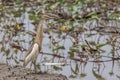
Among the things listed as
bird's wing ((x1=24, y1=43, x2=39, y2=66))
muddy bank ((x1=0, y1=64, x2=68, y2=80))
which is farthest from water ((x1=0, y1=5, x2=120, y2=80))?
bird's wing ((x1=24, y1=43, x2=39, y2=66))

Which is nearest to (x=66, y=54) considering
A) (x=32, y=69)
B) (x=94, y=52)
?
(x=94, y=52)

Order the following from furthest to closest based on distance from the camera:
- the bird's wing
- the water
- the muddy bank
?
the water < the muddy bank < the bird's wing

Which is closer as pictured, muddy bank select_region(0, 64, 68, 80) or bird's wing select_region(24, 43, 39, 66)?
bird's wing select_region(24, 43, 39, 66)

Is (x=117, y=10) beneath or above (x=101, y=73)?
above

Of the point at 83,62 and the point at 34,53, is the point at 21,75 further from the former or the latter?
the point at 83,62

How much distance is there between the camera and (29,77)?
4.91 m

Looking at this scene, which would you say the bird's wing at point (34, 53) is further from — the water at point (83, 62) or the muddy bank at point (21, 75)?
the water at point (83, 62)

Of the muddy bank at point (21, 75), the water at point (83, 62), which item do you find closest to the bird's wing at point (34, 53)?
the muddy bank at point (21, 75)

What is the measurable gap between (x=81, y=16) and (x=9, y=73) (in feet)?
11.6

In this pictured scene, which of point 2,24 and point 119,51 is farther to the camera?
point 2,24

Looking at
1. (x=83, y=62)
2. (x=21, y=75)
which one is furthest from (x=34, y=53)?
(x=83, y=62)

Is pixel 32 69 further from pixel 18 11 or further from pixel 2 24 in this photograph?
pixel 18 11

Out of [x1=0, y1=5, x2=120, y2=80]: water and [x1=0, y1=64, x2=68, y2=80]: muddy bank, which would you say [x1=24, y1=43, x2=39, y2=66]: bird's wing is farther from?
[x1=0, y1=5, x2=120, y2=80]: water

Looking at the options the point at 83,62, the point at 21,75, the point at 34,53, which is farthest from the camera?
the point at 83,62
